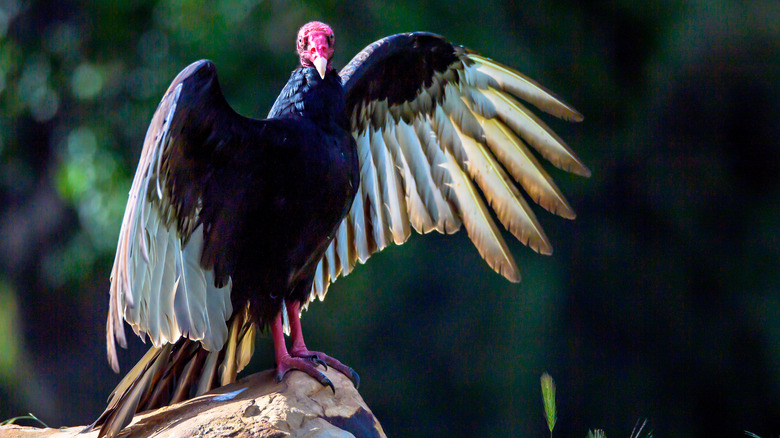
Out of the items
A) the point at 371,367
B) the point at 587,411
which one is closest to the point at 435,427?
the point at 371,367

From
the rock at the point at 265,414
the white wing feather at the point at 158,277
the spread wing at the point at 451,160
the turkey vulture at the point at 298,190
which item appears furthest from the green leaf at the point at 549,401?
the white wing feather at the point at 158,277

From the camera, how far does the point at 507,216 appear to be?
3729mm

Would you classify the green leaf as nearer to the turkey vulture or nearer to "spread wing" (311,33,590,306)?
the turkey vulture

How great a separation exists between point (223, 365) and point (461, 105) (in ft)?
5.01

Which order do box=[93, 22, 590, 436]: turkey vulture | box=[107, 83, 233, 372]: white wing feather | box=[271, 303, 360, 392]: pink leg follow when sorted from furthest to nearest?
1. box=[271, 303, 360, 392]: pink leg
2. box=[93, 22, 590, 436]: turkey vulture
3. box=[107, 83, 233, 372]: white wing feather

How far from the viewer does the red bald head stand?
9.82ft

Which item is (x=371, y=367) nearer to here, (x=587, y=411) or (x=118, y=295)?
(x=587, y=411)

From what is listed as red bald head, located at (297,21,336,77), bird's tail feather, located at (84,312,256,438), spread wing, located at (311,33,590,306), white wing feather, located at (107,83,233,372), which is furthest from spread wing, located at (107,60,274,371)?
spread wing, located at (311,33,590,306)

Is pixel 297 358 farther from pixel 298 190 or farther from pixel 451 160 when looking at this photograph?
pixel 451 160

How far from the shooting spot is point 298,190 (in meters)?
2.93

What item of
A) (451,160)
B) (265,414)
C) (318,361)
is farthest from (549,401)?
(451,160)

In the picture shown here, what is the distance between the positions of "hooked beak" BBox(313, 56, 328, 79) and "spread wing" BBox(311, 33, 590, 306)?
0.59 meters

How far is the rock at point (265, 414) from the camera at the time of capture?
257 centimetres

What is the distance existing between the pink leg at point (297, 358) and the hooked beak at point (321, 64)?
2.89 feet
